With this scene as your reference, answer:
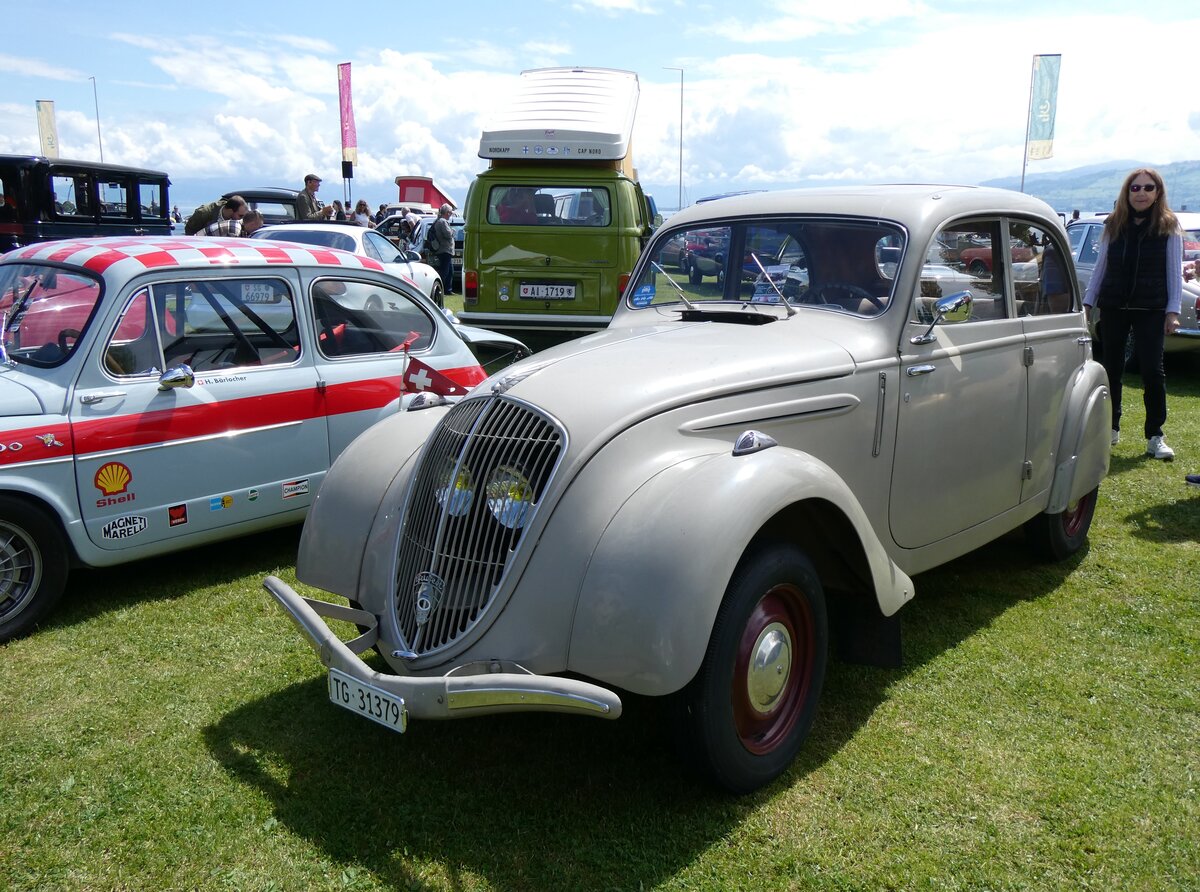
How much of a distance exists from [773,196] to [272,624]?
10.3ft

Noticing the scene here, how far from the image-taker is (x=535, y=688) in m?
2.52

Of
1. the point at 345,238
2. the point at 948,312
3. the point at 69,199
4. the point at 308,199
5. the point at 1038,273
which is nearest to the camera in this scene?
the point at 948,312

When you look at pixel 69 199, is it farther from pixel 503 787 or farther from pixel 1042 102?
pixel 1042 102

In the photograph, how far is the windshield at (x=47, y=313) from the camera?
14.8ft

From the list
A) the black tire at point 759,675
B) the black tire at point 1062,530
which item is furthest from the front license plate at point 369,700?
the black tire at point 1062,530

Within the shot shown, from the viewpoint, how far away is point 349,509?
346 cm

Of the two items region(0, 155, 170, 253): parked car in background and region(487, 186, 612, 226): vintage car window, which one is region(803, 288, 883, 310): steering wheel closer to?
region(487, 186, 612, 226): vintage car window

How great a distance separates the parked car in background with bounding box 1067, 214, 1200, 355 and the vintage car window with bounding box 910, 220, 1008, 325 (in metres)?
4.71

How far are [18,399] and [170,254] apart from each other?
1.05m

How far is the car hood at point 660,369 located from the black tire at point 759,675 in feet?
1.99

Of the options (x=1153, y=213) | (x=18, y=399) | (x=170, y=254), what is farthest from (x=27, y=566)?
(x=1153, y=213)

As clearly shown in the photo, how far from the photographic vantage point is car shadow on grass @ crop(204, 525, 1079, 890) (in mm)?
2775

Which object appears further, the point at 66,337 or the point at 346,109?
the point at 346,109

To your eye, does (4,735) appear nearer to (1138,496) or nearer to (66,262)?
(66,262)
